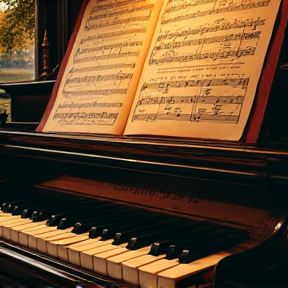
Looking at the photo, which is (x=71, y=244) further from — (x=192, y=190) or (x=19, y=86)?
(x=19, y=86)

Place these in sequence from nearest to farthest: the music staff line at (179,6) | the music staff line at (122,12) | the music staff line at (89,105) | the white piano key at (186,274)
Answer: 1. the white piano key at (186,274)
2. the music staff line at (179,6)
3. the music staff line at (89,105)
4. the music staff line at (122,12)

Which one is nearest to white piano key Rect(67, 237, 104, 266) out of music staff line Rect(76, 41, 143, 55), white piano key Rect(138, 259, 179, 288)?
white piano key Rect(138, 259, 179, 288)

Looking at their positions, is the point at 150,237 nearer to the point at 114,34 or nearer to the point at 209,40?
the point at 209,40

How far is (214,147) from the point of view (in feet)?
4.18

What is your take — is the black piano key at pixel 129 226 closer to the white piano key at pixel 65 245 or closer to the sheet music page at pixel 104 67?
the white piano key at pixel 65 245

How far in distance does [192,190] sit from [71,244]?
382 millimetres

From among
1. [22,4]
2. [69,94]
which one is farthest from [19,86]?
[22,4]

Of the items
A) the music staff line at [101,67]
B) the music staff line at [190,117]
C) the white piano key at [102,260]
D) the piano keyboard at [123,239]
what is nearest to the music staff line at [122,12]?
the music staff line at [101,67]

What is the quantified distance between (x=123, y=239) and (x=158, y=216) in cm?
19

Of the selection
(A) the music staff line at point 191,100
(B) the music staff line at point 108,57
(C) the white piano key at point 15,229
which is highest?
(B) the music staff line at point 108,57

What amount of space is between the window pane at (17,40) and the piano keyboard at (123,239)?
2418 mm

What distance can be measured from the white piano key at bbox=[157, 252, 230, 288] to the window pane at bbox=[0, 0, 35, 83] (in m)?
3.01

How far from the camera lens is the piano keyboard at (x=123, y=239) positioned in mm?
1124

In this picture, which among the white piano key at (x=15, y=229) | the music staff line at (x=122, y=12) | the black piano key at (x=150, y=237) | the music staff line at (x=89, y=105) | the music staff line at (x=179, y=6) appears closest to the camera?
the black piano key at (x=150, y=237)
